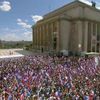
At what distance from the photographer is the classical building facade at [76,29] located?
32.7 m

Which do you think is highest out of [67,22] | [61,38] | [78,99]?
[67,22]

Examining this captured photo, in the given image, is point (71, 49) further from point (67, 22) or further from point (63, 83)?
point (63, 83)

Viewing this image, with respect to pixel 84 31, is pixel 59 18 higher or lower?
higher

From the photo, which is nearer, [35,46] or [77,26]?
[77,26]

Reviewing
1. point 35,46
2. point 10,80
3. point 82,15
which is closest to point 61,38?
point 82,15

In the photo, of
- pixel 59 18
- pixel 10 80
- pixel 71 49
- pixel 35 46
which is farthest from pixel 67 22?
pixel 10 80

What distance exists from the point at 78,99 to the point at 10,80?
9.78ft

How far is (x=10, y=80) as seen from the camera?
742 centimetres

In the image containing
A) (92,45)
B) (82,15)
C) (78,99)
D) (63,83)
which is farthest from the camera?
(92,45)

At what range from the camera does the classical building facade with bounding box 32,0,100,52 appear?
3269 cm

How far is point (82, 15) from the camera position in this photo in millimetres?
32594

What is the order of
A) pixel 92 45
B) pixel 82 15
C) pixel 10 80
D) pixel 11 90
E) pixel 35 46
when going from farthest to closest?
pixel 35 46 < pixel 92 45 < pixel 82 15 < pixel 10 80 < pixel 11 90

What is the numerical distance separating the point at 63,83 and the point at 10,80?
2005mm

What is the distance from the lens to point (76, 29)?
33125 millimetres
